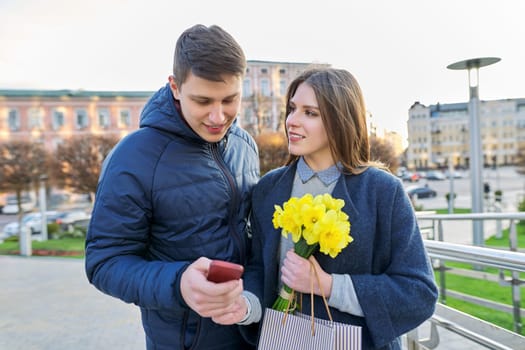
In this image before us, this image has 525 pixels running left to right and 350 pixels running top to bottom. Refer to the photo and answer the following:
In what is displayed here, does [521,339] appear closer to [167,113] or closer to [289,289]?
[289,289]

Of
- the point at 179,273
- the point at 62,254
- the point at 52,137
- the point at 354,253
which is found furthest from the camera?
the point at 52,137

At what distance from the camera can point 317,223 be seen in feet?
3.99

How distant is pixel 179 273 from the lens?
4.16ft

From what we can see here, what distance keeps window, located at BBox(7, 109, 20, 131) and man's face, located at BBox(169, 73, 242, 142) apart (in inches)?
1594

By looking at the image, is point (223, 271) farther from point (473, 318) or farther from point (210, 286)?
point (473, 318)

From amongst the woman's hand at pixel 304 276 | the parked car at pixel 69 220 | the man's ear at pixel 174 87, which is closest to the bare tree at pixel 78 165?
the parked car at pixel 69 220

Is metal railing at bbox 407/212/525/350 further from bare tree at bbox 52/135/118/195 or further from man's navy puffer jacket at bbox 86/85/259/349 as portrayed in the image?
bare tree at bbox 52/135/118/195

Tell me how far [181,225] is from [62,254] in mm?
12508

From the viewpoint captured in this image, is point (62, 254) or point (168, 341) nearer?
point (168, 341)

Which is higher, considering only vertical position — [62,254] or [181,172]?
[181,172]

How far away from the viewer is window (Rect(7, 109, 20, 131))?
36.1m

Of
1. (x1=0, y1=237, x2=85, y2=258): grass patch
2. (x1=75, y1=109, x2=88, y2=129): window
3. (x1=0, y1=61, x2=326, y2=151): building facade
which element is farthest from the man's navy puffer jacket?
(x1=75, y1=109, x2=88, y2=129): window

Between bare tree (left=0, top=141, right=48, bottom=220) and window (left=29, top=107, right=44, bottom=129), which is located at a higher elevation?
window (left=29, top=107, right=44, bottom=129)

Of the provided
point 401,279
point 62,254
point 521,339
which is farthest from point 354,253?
point 62,254
